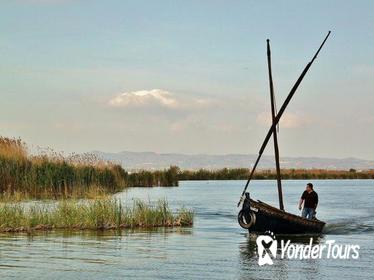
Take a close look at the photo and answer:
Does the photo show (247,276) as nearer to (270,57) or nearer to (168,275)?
(168,275)

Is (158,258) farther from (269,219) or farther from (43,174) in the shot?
(43,174)

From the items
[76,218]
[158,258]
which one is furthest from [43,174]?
[158,258]

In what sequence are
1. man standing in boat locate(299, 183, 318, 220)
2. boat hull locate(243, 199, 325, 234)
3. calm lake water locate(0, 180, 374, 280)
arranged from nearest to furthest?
calm lake water locate(0, 180, 374, 280)
boat hull locate(243, 199, 325, 234)
man standing in boat locate(299, 183, 318, 220)

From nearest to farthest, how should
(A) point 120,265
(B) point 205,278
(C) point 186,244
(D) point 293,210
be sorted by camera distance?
(B) point 205,278 < (A) point 120,265 < (C) point 186,244 < (D) point 293,210

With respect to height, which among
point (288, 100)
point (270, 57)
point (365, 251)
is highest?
point (270, 57)

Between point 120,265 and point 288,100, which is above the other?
point 288,100

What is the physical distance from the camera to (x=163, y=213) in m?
29.7

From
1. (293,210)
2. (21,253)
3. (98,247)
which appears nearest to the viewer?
(21,253)

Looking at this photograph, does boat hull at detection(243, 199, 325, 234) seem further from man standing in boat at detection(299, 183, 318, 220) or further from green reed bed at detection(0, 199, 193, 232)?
green reed bed at detection(0, 199, 193, 232)

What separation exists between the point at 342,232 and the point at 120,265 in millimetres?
15004

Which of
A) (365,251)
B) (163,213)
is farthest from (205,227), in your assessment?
(365,251)

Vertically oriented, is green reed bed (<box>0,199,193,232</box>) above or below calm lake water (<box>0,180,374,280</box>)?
above

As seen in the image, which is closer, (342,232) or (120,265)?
(120,265)

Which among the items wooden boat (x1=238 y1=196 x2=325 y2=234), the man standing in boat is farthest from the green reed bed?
the man standing in boat
